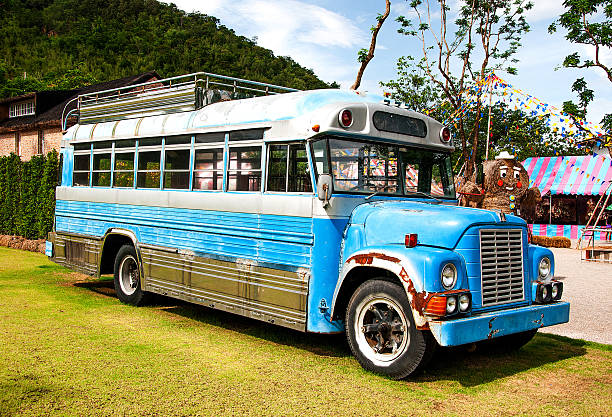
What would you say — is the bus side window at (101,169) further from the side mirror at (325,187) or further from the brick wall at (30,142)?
the brick wall at (30,142)

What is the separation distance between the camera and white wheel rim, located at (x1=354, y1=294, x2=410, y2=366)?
220 inches

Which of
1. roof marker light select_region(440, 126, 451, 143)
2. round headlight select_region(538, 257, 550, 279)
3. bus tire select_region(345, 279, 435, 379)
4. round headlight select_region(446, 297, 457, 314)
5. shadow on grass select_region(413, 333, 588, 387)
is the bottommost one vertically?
shadow on grass select_region(413, 333, 588, 387)

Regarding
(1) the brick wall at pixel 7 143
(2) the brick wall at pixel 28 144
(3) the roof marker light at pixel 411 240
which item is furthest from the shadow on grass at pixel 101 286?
(1) the brick wall at pixel 7 143

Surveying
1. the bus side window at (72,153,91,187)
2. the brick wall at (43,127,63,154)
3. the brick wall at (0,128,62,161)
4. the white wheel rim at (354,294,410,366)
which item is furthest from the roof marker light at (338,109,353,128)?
the brick wall at (43,127,63,154)

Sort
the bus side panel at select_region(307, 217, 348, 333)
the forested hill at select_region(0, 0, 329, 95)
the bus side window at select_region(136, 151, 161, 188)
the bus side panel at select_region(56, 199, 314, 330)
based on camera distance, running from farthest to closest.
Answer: the forested hill at select_region(0, 0, 329, 95) < the bus side window at select_region(136, 151, 161, 188) < the bus side panel at select_region(56, 199, 314, 330) < the bus side panel at select_region(307, 217, 348, 333)

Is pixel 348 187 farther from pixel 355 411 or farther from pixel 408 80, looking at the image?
pixel 408 80

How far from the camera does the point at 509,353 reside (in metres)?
6.83

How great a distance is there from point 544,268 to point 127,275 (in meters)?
6.47

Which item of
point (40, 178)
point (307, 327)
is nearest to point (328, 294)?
point (307, 327)

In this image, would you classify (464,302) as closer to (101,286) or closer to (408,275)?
(408,275)

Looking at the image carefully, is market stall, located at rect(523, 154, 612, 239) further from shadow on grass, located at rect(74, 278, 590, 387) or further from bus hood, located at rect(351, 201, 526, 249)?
bus hood, located at rect(351, 201, 526, 249)

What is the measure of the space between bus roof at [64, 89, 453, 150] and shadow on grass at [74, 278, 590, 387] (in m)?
2.52

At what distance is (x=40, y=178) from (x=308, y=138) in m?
15.5

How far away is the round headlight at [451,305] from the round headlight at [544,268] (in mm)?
1706
